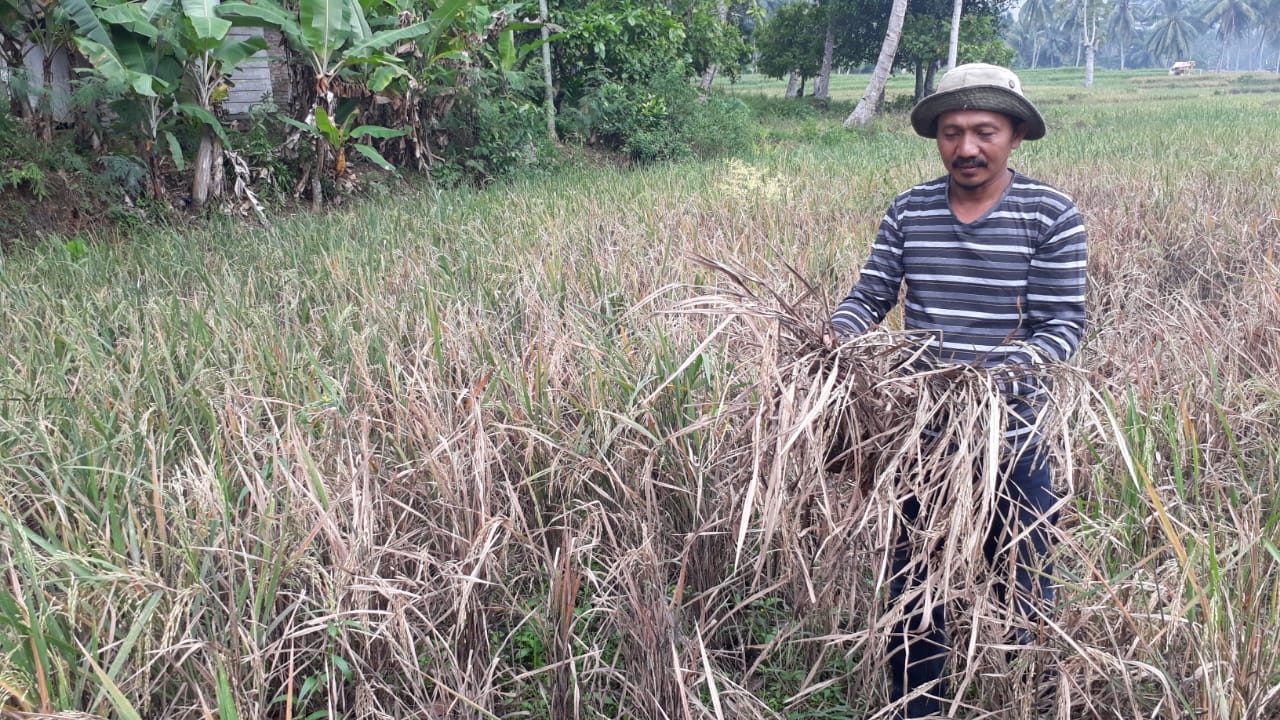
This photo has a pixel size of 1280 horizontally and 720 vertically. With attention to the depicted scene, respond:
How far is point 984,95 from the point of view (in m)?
1.45

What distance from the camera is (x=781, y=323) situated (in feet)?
4.23

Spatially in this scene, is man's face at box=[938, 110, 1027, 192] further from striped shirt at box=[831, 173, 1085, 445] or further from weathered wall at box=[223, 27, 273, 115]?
weathered wall at box=[223, 27, 273, 115]

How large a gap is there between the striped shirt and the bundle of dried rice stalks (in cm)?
11

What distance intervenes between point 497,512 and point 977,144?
1136 millimetres

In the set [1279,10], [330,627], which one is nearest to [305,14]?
[330,627]

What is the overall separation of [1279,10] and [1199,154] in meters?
70.3

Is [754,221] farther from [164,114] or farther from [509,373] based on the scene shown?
[164,114]

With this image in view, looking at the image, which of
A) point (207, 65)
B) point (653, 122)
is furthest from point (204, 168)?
point (653, 122)

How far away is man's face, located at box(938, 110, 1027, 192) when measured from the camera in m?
1.46

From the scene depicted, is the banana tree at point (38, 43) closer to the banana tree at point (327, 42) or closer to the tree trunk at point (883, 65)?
the banana tree at point (327, 42)

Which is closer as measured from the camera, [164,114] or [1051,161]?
[164,114]

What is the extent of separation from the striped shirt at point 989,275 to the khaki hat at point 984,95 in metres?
0.11

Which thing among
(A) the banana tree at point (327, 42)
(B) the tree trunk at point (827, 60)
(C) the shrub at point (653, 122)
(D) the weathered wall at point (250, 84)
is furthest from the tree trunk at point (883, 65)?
(A) the banana tree at point (327, 42)

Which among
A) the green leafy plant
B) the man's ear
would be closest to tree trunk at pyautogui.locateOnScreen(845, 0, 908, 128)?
the green leafy plant
